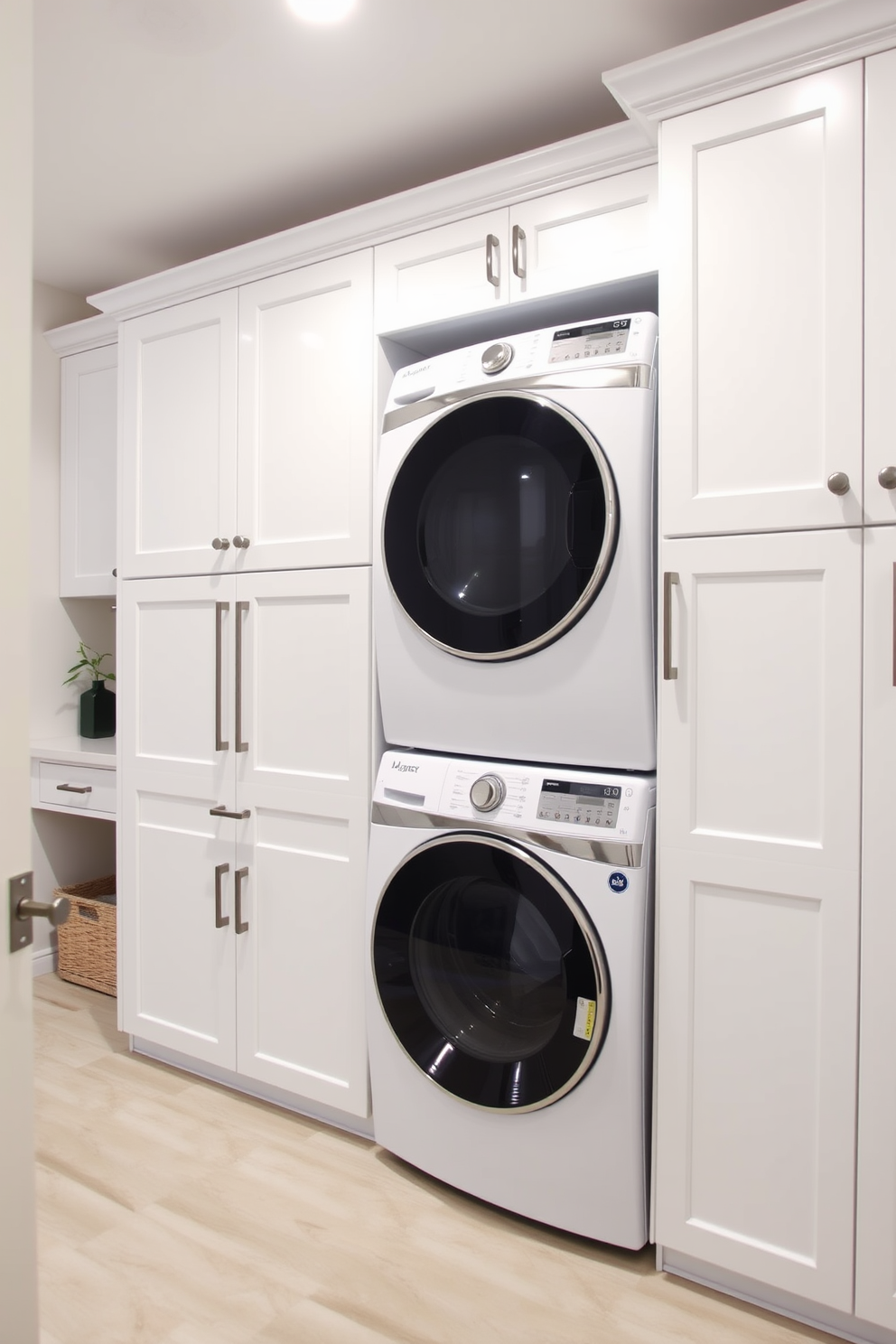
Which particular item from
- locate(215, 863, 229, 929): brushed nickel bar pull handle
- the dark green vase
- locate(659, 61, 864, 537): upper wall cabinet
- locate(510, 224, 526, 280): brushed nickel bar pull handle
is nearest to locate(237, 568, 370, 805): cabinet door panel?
locate(215, 863, 229, 929): brushed nickel bar pull handle

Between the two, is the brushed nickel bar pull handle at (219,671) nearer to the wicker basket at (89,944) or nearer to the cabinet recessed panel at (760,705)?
the wicker basket at (89,944)

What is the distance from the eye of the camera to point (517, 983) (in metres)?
1.82

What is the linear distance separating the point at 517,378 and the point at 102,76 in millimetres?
1124

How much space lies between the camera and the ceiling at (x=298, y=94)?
1.73 meters

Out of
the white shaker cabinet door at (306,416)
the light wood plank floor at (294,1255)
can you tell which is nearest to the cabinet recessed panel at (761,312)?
the white shaker cabinet door at (306,416)

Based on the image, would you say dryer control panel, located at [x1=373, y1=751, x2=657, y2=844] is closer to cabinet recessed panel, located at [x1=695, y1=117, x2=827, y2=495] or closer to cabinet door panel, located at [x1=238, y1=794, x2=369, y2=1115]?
cabinet door panel, located at [x1=238, y1=794, x2=369, y2=1115]

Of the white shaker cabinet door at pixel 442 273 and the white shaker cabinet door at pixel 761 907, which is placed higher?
the white shaker cabinet door at pixel 442 273

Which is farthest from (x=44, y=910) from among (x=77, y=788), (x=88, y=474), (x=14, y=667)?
(x=88, y=474)

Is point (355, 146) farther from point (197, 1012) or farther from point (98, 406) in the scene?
point (197, 1012)

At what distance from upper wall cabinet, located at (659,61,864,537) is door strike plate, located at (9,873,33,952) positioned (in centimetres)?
119

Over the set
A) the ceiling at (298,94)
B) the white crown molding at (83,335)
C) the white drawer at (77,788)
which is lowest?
the white drawer at (77,788)

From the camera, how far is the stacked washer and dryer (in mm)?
1691

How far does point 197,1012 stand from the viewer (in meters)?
2.45

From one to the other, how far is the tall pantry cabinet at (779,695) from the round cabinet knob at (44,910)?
1052 mm
